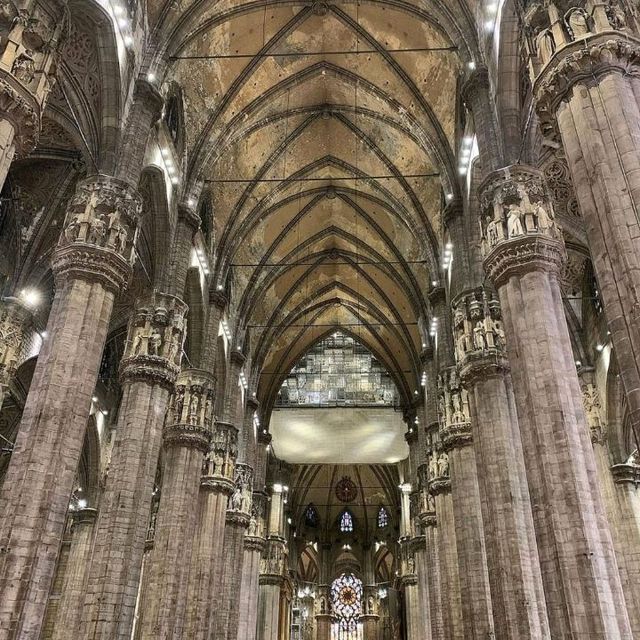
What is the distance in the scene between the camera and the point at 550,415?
10.5 meters

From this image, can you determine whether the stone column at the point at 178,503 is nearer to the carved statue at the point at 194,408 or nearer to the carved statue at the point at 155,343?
the carved statue at the point at 194,408

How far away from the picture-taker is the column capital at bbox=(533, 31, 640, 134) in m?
8.88

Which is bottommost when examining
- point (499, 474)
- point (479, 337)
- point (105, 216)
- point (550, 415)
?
point (550, 415)

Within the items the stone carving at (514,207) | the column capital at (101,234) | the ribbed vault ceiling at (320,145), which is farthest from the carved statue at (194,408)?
the stone carving at (514,207)

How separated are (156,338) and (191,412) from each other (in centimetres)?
425

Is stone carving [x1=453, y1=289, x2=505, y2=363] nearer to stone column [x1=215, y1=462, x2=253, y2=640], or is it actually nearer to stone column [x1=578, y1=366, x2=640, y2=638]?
stone column [x1=578, y1=366, x2=640, y2=638]

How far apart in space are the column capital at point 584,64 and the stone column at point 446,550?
46.0 feet

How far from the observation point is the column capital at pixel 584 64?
888cm

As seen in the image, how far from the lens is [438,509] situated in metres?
22.8

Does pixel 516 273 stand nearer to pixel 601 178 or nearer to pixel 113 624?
pixel 601 178

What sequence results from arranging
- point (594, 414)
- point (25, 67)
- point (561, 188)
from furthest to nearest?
point (594, 414) < point (561, 188) < point (25, 67)

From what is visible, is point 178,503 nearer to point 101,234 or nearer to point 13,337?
point 13,337

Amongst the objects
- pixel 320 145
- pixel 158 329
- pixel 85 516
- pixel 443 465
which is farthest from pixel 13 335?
pixel 443 465

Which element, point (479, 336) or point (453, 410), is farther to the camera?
point (453, 410)
